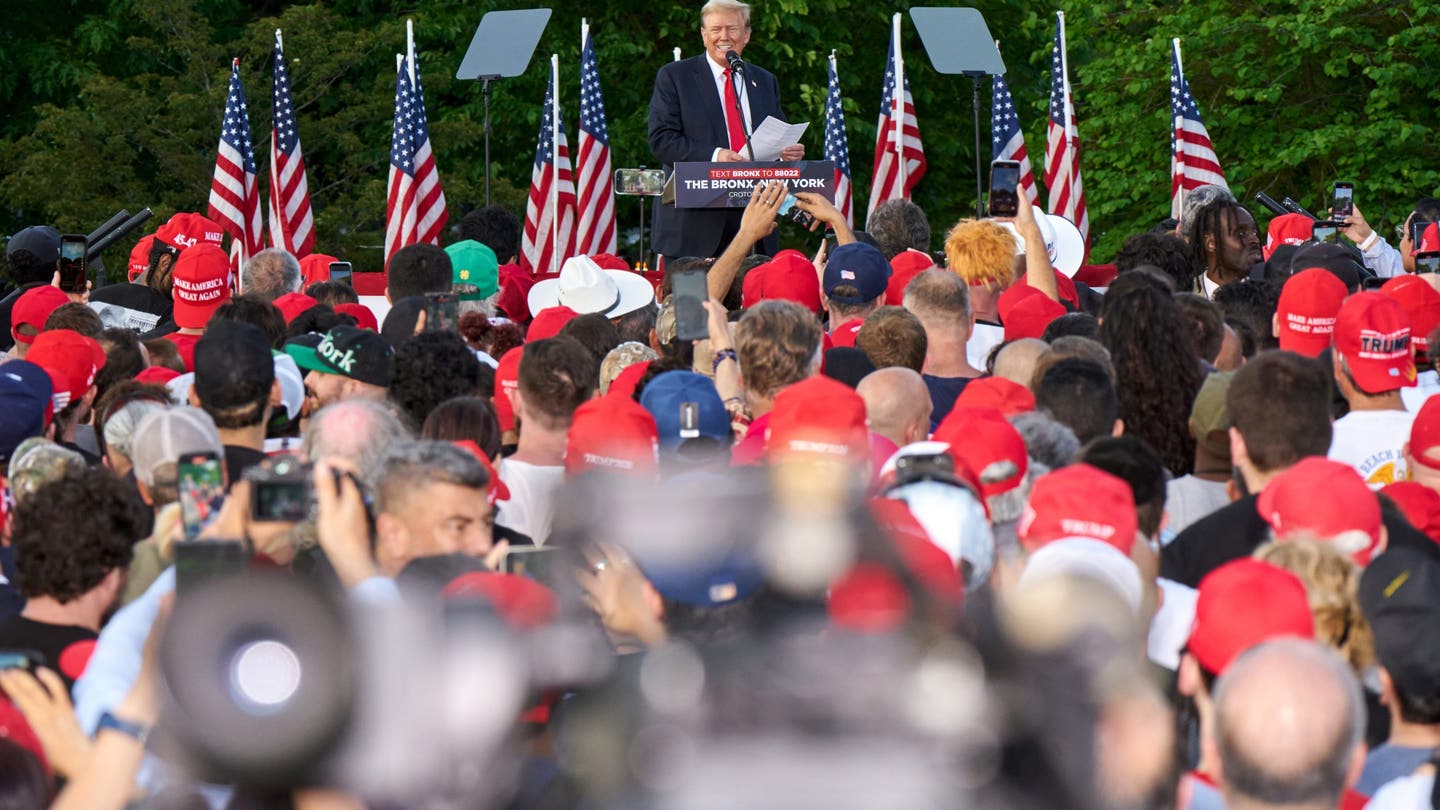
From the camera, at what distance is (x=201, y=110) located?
21.5 meters

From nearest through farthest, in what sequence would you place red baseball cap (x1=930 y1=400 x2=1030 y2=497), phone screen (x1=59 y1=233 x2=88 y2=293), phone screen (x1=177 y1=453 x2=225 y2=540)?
phone screen (x1=177 y1=453 x2=225 y2=540), red baseball cap (x1=930 y1=400 x2=1030 y2=497), phone screen (x1=59 y1=233 x2=88 y2=293)

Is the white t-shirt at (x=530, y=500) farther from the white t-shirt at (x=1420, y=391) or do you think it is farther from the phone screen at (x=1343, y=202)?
the phone screen at (x=1343, y=202)

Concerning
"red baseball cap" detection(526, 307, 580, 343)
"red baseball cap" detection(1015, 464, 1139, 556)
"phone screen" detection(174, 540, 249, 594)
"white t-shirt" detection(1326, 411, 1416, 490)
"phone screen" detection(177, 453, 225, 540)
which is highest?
"phone screen" detection(174, 540, 249, 594)

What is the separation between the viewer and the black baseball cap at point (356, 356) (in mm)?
6645

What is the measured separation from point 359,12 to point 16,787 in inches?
907

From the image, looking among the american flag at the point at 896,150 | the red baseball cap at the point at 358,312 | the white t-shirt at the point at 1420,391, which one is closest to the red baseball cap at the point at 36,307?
the red baseball cap at the point at 358,312

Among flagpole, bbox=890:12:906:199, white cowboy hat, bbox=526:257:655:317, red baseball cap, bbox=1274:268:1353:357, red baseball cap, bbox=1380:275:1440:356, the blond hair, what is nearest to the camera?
the blond hair

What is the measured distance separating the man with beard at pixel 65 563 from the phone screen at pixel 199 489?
40cm

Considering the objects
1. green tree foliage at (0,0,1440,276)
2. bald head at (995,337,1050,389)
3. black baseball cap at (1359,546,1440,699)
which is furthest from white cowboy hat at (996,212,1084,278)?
green tree foliage at (0,0,1440,276)

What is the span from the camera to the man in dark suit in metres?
11.0

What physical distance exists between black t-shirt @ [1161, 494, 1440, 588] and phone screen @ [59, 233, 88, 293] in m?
6.66

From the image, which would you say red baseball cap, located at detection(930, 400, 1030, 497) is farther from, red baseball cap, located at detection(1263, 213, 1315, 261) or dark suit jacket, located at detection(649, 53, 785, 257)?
red baseball cap, located at detection(1263, 213, 1315, 261)

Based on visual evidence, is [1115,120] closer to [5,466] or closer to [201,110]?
[201,110]

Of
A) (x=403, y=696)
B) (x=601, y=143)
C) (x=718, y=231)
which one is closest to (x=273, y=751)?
(x=403, y=696)
